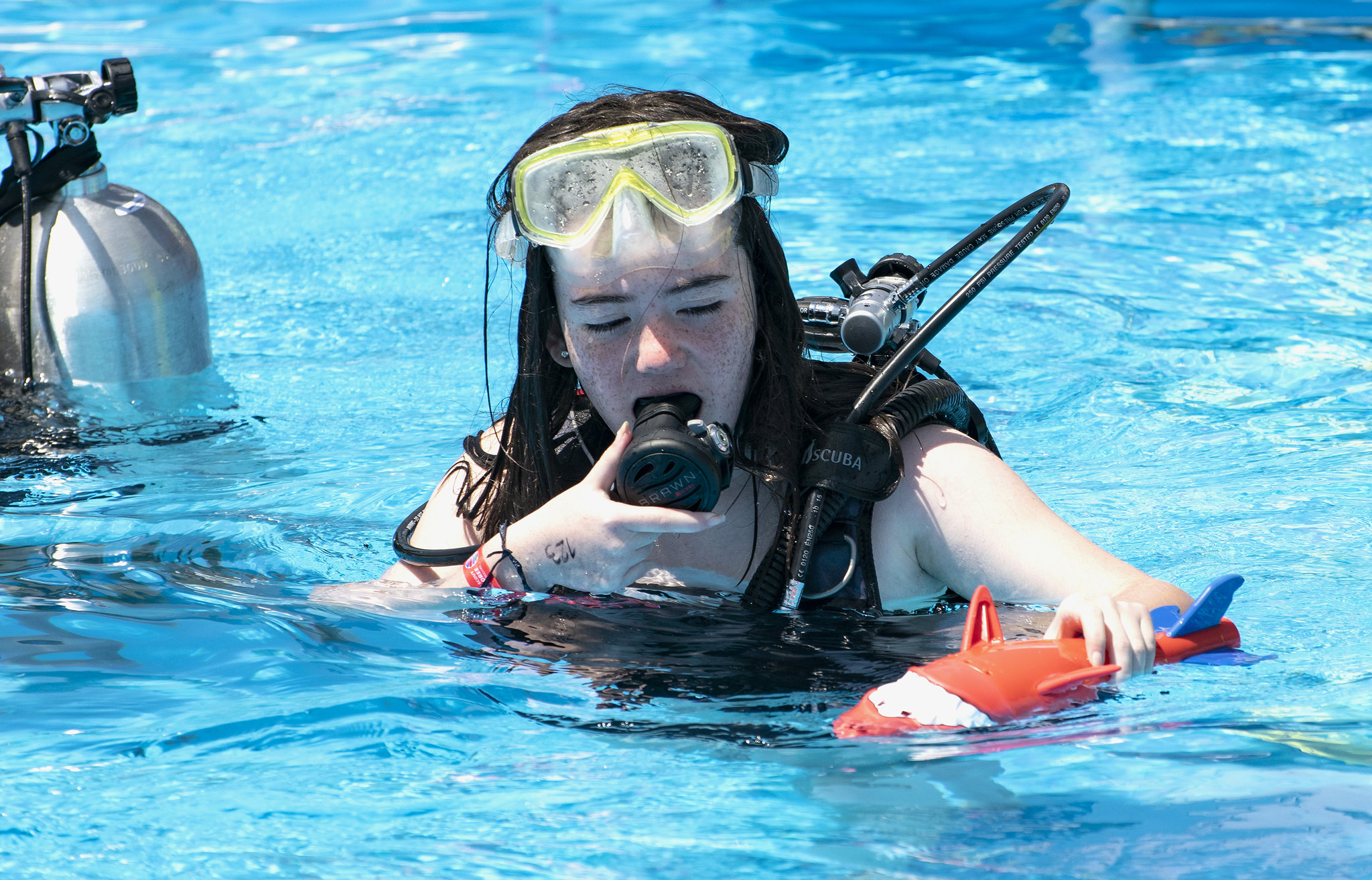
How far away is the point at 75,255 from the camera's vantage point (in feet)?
13.1

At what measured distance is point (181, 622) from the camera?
270 centimetres

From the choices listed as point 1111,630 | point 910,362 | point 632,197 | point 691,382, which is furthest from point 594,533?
point 1111,630

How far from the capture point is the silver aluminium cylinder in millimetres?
3988

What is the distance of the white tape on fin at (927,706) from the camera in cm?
195

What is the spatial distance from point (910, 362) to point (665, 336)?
0.51 metres

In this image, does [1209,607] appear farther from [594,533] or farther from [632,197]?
[632,197]

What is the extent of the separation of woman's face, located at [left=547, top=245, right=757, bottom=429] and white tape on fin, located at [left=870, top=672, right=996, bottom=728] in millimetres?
636

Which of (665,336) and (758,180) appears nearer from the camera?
(665,336)

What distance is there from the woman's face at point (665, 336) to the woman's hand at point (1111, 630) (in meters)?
0.71

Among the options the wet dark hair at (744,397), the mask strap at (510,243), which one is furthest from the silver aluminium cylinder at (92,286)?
the mask strap at (510,243)

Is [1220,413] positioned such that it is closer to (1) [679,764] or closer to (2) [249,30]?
(1) [679,764]

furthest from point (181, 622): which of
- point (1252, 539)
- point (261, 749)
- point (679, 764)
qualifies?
point (1252, 539)

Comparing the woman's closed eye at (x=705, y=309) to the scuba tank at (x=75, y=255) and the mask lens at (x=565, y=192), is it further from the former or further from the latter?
the scuba tank at (x=75, y=255)

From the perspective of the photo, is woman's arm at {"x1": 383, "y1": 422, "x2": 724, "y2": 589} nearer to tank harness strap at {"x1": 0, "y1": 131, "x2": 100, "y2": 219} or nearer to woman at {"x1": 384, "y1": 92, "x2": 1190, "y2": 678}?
woman at {"x1": 384, "y1": 92, "x2": 1190, "y2": 678}
